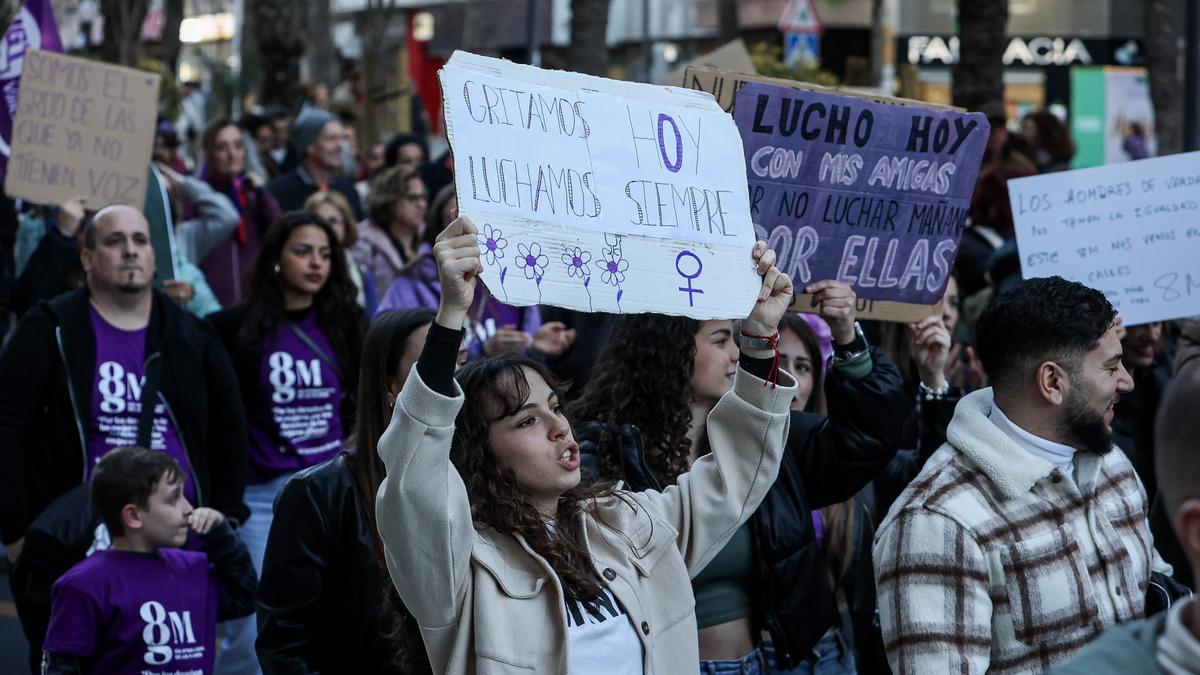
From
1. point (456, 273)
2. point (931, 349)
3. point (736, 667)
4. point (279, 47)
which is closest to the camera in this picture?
point (456, 273)

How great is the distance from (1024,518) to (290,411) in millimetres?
3973

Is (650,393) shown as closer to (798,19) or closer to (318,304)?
(318,304)

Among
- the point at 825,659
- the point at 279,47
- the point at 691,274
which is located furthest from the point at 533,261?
the point at 279,47

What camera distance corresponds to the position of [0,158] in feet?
29.5

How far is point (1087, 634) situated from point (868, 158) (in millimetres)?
1703

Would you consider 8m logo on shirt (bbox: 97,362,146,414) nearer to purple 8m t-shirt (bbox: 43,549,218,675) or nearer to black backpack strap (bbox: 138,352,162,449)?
black backpack strap (bbox: 138,352,162,449)

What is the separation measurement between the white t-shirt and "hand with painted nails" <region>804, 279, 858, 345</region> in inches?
46.6

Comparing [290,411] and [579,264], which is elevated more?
[579,264]

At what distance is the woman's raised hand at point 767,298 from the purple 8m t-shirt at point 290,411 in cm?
334

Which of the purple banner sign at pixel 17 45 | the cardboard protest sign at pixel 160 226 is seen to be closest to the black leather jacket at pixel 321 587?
the cardboard protest sign at pixel 160 226

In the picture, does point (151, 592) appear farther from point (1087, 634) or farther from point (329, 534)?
point (1087, 634)

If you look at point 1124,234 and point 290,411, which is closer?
point 1124,234

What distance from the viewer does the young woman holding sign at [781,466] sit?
453 centimetres

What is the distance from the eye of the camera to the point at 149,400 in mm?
6469
